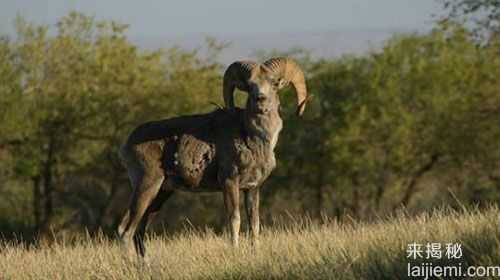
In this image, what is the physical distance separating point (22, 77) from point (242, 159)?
26.4 m

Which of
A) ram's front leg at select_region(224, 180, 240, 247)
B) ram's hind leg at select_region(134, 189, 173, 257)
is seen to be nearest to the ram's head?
ram's front leg at select_region(224, 180, 240, 247)

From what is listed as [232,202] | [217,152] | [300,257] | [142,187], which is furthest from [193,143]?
[300,257]

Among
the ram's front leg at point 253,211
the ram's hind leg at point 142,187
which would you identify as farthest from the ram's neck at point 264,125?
the ram's hind leg at point 142,187

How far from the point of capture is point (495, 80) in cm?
4091

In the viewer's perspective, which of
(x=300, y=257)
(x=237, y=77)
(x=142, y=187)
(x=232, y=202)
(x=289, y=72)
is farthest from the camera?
(x=289, y=72)

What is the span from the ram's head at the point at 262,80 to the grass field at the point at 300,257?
190 cm

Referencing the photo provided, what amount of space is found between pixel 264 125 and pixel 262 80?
63 cm

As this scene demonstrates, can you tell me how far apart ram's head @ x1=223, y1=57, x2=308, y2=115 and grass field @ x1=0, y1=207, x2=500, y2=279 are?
1.90 meters

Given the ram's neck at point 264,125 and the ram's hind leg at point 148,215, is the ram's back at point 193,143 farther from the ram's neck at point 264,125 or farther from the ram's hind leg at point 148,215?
the ram's hind leg at point 148,215

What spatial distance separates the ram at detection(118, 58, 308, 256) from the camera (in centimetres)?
1480

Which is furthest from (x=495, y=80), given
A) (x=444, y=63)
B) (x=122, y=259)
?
(x=122, y=259)

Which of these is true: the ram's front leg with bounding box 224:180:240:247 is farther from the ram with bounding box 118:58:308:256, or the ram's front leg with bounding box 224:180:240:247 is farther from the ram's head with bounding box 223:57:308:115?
the ram's head with bounding box 223:57:308:115

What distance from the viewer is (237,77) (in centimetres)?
1525

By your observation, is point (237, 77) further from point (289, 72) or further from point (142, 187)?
point (142, 187)
